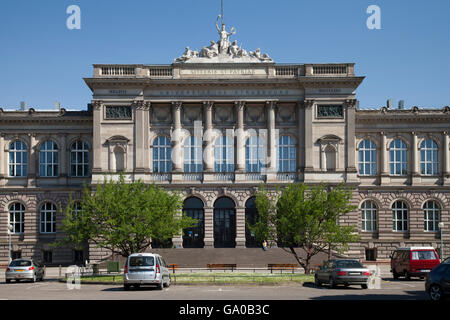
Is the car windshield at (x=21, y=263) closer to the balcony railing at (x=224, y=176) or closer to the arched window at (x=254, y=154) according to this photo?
the balcony railing at (x=224, y=176)

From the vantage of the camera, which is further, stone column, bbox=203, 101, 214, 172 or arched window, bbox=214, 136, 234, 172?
arched window, bbox=214, 136, 234, 172

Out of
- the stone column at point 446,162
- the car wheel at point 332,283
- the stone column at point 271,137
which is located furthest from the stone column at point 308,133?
the car wheel at point 332,283

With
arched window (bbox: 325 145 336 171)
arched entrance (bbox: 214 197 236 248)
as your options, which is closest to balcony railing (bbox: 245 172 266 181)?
arched entrance (bbox: 214 197 236 248)

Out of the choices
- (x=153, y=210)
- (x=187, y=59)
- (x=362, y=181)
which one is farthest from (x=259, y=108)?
(x=153, y=210)

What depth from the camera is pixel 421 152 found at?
237ft

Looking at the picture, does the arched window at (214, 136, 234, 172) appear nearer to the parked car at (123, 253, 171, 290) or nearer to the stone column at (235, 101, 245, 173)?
the stone column at (235, 101, 245, 173)

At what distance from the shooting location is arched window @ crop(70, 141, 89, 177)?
72.4m

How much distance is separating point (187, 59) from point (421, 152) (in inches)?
1070

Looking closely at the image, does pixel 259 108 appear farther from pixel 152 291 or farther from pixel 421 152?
pixel 152 291

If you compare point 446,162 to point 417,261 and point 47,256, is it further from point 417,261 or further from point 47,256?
point 47,256

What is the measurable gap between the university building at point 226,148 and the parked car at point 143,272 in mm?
31773

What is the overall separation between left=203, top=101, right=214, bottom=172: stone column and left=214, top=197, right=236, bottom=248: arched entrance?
12.3 ft

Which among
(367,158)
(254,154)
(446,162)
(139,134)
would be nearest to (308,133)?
(254,154)

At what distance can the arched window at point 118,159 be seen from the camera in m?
68.5
